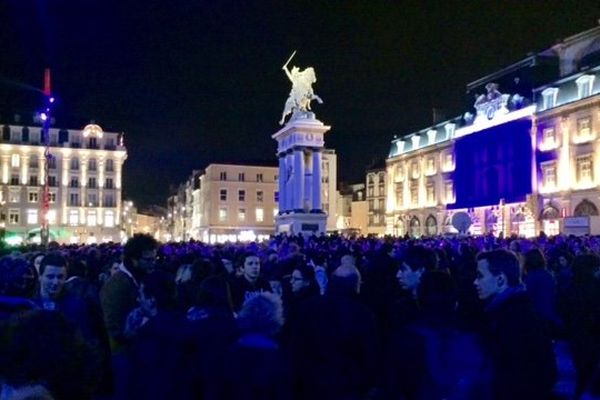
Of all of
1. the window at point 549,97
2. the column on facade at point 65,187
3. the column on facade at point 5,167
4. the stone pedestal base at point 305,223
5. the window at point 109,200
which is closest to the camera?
the stone pedestal base at point 305,223

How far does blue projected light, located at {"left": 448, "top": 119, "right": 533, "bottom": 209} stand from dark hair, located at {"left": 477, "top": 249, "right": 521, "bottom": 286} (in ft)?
199

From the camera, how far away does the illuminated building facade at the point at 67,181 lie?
309ft

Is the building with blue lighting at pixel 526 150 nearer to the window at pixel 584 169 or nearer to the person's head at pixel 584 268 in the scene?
the window at pixel 584 169

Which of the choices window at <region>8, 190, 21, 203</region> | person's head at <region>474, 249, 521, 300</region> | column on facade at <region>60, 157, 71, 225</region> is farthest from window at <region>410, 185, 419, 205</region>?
person's head at <region>474, 249, 521, 300</region>

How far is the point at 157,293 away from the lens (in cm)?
545

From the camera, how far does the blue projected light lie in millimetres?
63969

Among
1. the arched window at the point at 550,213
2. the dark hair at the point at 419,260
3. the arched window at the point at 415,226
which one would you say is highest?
the arched window at the point at 550,213

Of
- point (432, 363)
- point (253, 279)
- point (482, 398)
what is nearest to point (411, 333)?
point (432, 363)

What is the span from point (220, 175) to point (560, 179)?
61.3 m

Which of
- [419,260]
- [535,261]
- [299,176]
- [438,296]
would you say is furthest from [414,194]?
[438,296]

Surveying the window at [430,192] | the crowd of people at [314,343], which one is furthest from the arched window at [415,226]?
the crowd of people at [314,343]

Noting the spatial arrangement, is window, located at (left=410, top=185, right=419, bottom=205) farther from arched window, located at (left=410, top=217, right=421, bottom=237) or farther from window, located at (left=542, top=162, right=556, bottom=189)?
window, located at (left=542, top=162, right=556, bottom=189)

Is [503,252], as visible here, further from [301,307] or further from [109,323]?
[109,323]

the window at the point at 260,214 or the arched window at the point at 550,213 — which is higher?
the window at the point at 260,214
